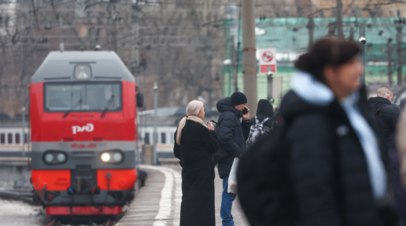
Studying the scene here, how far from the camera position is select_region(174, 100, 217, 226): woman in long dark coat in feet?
42.4

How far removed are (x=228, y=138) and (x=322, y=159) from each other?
8.72 metres

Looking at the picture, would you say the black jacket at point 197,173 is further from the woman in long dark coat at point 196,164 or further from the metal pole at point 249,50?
the metal pole at point 249,50

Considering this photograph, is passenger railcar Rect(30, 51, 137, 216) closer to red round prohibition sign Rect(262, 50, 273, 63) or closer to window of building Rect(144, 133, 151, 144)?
red round prohibition sign Rect(262, 50, 273, 63)

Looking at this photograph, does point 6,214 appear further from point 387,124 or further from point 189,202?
point 387,124

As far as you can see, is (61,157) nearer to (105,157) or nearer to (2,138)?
(105,157)

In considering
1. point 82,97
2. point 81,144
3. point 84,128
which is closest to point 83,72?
point 82,97

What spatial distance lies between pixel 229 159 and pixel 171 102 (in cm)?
8120

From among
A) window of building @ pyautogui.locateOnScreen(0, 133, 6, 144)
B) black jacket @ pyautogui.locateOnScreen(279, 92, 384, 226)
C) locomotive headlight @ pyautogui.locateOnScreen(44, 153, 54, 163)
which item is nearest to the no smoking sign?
locomotive headlight @ pyautogui.locateOnScreen(44, 153, 54, 163)

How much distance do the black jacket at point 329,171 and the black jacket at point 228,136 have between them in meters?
8.45

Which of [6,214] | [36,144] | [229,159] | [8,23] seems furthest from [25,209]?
[229,159]

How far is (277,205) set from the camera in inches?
217

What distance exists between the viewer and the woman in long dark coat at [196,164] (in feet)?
42.4

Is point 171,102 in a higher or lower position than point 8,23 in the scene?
lower

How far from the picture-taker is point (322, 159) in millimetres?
5293
